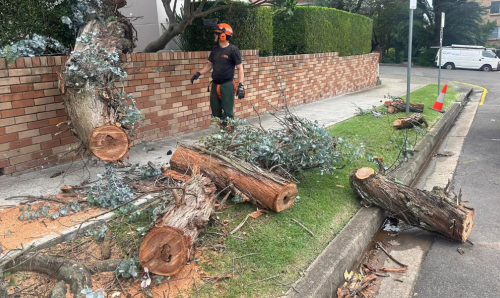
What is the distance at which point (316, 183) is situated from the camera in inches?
203

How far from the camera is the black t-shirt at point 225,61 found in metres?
6.34

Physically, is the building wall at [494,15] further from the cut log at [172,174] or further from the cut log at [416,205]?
the cut log at [172,174]

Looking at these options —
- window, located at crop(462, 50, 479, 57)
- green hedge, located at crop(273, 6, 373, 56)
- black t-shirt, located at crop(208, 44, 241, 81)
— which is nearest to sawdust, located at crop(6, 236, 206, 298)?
black t-shirt, located at crop(208, 44, 241, 81)

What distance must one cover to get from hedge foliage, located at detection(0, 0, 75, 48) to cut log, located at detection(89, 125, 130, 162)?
2261 mm

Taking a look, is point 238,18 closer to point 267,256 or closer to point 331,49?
point 331,49

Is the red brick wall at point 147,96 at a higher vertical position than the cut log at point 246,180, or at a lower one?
higher

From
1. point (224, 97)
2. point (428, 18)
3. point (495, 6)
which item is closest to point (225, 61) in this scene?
point (224, 97)

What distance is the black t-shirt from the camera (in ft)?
20.8

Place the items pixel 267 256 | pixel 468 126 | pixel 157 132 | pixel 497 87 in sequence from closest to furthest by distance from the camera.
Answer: pixel 267 256 → pixel 157 132 → pixel 468 126 → pixel 497 87

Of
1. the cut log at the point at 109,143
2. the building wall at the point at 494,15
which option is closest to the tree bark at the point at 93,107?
the cut log at the point at 109,143

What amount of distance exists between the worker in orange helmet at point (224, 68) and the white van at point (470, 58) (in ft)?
95.3

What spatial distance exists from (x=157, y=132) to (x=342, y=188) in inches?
134

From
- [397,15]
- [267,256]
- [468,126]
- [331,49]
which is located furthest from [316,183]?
[397,15]

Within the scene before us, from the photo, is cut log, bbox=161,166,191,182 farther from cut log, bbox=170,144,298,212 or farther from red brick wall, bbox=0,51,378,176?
red brick wall, bbox=0,51,378,176
